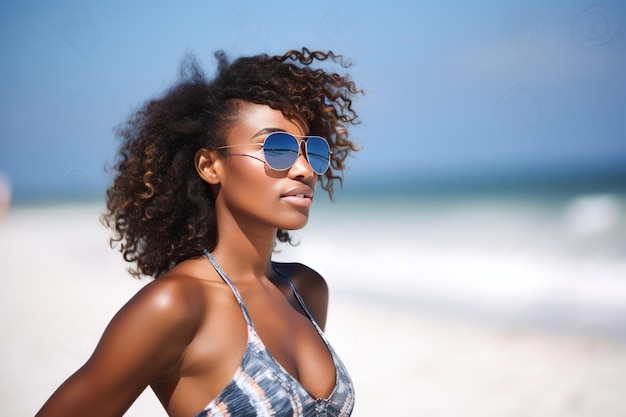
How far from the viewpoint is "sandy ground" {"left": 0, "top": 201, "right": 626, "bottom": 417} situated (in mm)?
6141

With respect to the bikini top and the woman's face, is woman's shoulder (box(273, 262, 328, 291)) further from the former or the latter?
the bikini top

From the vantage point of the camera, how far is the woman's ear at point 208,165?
246cm

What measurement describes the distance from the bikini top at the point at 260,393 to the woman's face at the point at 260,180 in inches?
11.2

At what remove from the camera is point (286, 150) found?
2383 mm

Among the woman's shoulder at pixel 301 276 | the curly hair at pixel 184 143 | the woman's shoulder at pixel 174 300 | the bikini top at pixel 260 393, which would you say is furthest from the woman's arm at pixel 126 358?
the woman's shoulder at pixel 301 276

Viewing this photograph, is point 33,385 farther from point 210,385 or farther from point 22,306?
point 210,385

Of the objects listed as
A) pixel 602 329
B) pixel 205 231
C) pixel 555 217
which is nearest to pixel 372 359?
pixel 602 329

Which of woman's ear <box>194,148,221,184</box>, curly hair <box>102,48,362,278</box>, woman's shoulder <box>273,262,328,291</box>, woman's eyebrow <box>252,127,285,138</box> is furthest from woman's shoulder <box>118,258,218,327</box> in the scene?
woman's shoulder <box>273,262,328,291</box>

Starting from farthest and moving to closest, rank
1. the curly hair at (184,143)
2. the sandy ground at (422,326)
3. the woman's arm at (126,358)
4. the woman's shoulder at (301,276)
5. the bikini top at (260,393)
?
the sandy ground at (422,326), the woman's shoulder at (301,276), the curly hair at (184,143), the bikini top at (260,393), the woman's arm at (126,358)

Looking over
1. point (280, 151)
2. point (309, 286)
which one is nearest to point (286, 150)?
point (280, 151)

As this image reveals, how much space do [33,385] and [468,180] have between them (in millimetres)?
20867

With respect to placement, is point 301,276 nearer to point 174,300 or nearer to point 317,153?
point 317,153

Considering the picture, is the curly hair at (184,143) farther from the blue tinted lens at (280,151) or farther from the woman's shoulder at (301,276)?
the woman's shoulder at (301,276)

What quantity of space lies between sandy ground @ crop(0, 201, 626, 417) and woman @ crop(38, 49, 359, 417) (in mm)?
3380
